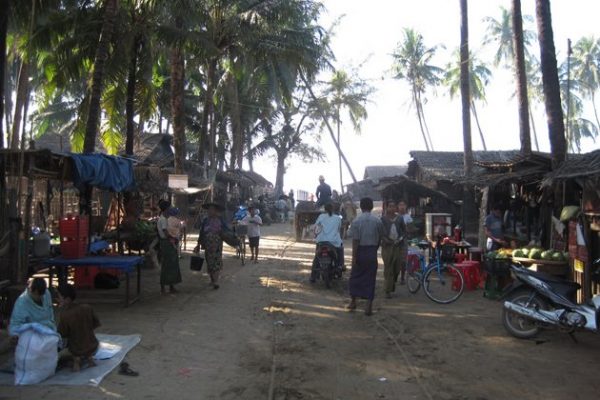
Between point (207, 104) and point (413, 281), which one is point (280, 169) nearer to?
point (207, 104)

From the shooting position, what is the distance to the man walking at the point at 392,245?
31.5 ft

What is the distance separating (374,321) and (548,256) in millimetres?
3591

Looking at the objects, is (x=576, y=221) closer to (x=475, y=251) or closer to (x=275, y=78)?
(x=475, y=251)

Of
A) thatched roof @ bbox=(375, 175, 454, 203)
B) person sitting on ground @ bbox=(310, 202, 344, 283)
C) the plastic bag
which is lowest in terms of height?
the plastic bag

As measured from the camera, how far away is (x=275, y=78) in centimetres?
2523

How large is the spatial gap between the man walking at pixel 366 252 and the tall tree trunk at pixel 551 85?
4.64 metres

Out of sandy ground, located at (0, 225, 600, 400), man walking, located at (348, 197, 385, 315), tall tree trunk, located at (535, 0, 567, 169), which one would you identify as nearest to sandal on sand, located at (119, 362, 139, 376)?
sandy ground, located at (0, 225, 600, 400)

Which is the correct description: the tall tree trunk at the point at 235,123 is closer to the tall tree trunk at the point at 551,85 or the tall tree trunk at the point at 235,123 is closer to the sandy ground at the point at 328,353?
the tall tree trunk at the point at 551,85

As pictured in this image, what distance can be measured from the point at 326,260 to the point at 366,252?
8.55 feet

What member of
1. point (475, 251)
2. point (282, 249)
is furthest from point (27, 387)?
point (282, 249)

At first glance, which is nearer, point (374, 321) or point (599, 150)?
point (374, 321)

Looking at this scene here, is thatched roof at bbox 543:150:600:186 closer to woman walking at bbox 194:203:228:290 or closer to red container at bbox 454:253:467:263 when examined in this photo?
red container at bbox 454:253:467:263

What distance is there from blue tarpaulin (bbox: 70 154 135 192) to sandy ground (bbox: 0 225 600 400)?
8.04ft

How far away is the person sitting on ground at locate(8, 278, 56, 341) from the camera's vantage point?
5.43 m
